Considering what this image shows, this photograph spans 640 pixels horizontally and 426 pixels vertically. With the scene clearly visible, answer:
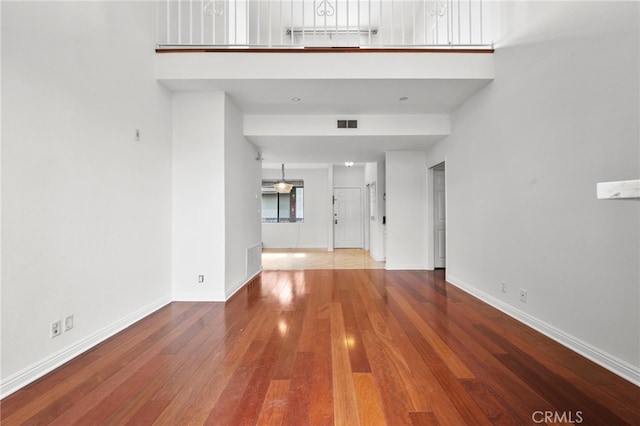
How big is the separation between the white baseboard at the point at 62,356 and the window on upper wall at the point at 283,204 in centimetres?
611

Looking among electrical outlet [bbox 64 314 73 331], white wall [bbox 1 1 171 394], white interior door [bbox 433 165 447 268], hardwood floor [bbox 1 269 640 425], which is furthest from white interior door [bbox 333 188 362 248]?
electrical outlet [bbox 64 314 73 331]

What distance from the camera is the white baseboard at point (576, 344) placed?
5.56 ft

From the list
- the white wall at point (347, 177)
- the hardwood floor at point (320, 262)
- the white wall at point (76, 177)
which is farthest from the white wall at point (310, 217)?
the white wall at point (76, 177)

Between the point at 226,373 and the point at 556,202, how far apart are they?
2.83 m

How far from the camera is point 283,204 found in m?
8.86

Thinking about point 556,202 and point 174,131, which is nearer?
point 556,202

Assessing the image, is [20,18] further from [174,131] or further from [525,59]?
[525,59]

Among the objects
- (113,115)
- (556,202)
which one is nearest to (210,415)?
(113,115)

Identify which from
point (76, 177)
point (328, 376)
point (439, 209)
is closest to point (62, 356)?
point (76, 177)

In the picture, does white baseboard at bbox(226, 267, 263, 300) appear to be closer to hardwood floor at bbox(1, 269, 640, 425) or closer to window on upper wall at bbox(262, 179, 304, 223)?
hardwood floor at bbox(1, 269, 640, 425)

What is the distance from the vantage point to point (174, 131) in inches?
130

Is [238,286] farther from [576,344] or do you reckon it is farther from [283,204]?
[283,204]

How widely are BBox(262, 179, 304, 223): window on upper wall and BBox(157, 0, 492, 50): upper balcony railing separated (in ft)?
13.3

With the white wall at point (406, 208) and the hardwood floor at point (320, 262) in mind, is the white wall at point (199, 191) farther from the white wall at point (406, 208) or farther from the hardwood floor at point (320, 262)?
the white wall at point (406, 208)
